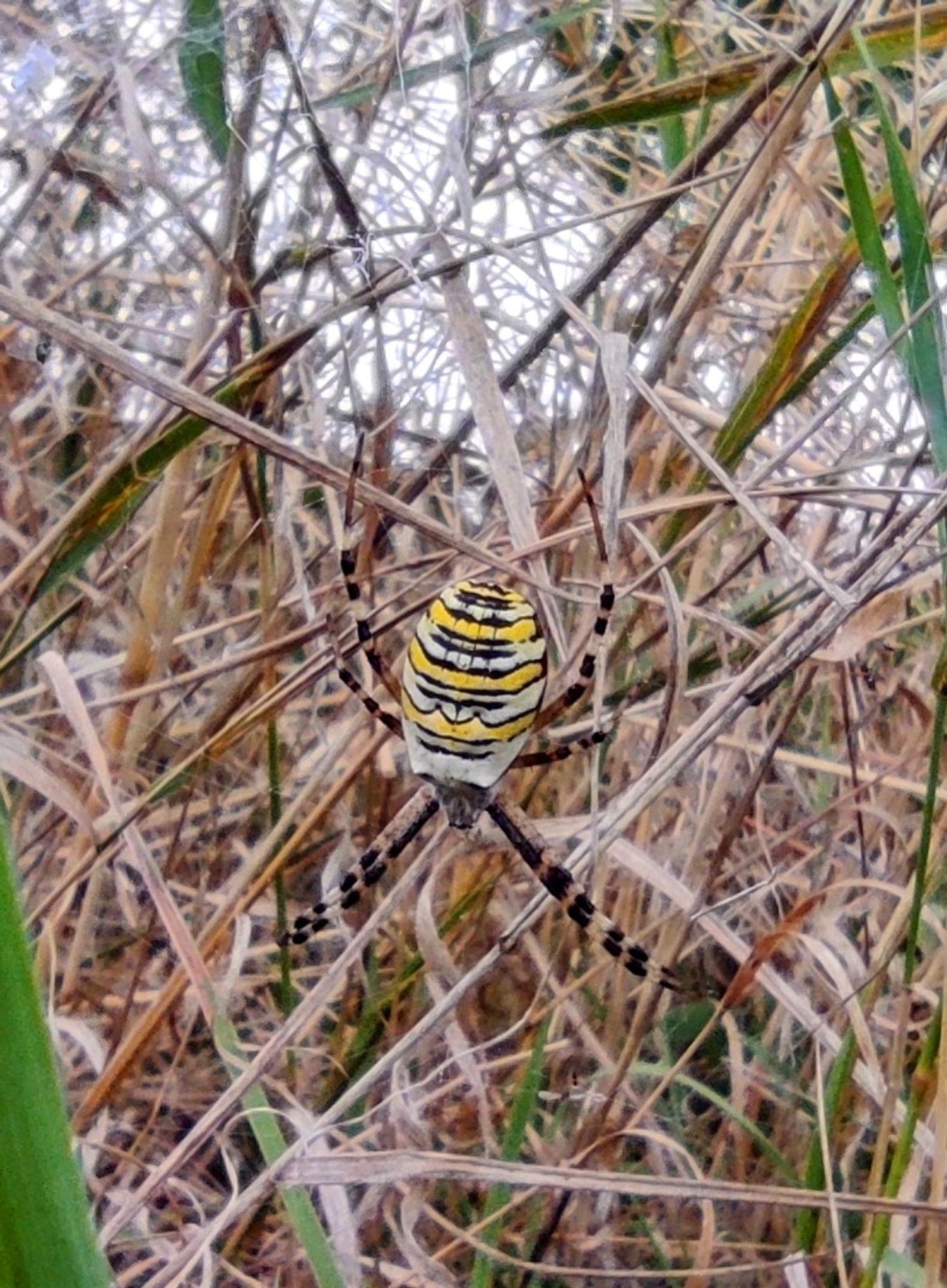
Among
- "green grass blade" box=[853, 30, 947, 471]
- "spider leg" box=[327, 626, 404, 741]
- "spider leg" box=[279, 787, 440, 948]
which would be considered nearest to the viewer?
"green grass blade" box=[853, 30, 947, 471]

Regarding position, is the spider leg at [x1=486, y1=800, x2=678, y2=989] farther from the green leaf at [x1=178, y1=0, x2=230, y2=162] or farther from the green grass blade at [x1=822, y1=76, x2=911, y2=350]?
the green leaf at [x1=178, y1=0, x2=230, y2=162]

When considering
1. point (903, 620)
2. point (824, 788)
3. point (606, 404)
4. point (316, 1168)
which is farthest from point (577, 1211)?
point (606, 404)

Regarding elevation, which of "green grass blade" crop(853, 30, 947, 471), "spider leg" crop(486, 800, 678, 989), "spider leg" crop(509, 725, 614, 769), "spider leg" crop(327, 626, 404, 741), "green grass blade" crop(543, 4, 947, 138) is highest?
"green grass blade" crop(543, 4, 947, 138)

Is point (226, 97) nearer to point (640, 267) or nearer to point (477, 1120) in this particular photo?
point (640, 267)

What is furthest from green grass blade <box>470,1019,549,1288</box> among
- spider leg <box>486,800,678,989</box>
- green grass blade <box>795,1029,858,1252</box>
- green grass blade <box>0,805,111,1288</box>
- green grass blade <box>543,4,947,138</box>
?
green grass blade <box>543,4,947,138</box>

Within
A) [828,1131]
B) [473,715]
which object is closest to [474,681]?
[473,715]

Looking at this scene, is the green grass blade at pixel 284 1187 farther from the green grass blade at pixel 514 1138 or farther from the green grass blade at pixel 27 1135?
the green grass blade at pixel 27 1135
